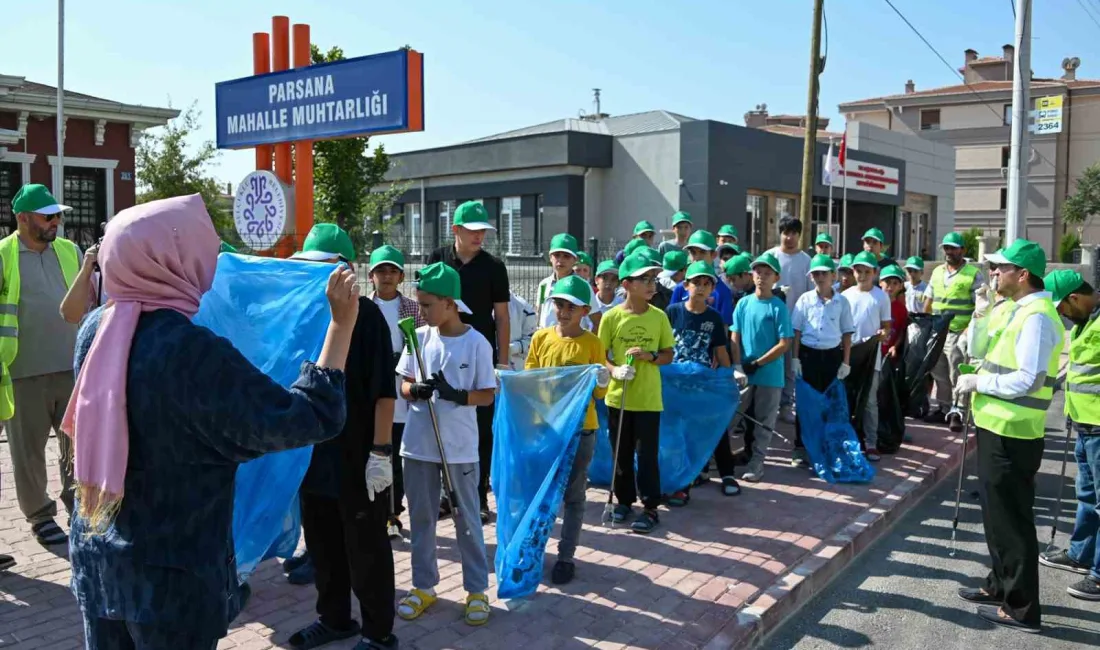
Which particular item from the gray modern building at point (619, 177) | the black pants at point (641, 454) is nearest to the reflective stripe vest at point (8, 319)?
the black pants at point (641, 454)

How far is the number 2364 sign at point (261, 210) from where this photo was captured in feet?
28.0

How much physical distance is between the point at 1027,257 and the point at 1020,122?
11.2 metres

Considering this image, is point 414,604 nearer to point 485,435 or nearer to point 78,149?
point 485,435

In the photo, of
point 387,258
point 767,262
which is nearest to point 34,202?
point 387,258

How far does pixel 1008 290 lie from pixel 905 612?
198 centimetres

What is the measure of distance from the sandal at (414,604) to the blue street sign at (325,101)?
4.48 metres

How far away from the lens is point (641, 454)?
19.9ft

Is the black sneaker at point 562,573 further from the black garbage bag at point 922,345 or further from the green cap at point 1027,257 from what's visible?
the black garbage bag at point 922,345

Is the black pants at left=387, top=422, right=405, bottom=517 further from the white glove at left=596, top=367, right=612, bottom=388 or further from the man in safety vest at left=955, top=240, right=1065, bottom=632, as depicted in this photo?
the man in safety vest at left=955, top=240, right=1065, bottom=632

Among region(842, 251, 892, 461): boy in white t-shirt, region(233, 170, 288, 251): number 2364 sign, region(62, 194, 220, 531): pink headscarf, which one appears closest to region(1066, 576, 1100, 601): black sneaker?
region(842, 251, 892, 461): boy in white t-shirt

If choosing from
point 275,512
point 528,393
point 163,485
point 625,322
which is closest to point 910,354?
point 625,322

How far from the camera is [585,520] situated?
250 inches

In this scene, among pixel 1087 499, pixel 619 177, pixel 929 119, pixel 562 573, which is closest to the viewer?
pixel 562 573

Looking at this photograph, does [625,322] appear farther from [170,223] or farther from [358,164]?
[358,164]
